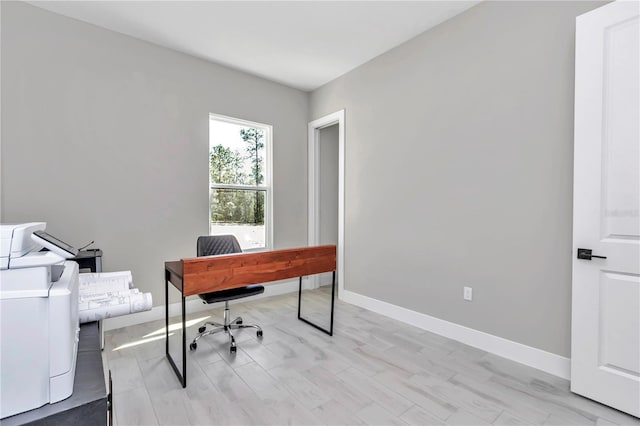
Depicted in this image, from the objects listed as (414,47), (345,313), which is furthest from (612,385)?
(414,47)

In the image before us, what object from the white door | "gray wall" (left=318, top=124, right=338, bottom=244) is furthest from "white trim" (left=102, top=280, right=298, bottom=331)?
the white door

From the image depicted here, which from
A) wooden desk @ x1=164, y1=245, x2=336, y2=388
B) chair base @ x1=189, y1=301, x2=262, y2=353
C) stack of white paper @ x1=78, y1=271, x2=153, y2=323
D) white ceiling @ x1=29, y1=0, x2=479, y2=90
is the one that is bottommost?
chair base @ x1=189, y1=301, x2=262, y2=353

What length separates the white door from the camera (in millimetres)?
1726

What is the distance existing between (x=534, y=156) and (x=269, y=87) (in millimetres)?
3119

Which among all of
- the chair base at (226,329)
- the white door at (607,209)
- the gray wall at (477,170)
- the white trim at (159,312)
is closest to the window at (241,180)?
the white trim at (159,312)

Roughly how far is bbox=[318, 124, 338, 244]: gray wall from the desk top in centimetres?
177

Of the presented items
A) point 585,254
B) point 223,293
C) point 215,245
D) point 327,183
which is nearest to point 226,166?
point 215,245

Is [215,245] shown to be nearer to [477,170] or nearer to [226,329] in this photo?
[226,329]

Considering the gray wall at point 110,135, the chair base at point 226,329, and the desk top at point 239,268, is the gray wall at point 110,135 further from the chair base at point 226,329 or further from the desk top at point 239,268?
the desk top at point 239,268

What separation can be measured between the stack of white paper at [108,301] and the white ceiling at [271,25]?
2.32m

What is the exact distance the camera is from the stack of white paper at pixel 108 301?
1156 mm

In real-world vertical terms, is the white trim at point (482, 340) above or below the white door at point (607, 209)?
below

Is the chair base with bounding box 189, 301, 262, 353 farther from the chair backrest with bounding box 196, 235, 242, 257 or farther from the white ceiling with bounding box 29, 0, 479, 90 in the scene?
the white ceiling with bounding box 29, 0, 479, 90

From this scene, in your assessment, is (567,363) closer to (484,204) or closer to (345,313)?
(484,204)
